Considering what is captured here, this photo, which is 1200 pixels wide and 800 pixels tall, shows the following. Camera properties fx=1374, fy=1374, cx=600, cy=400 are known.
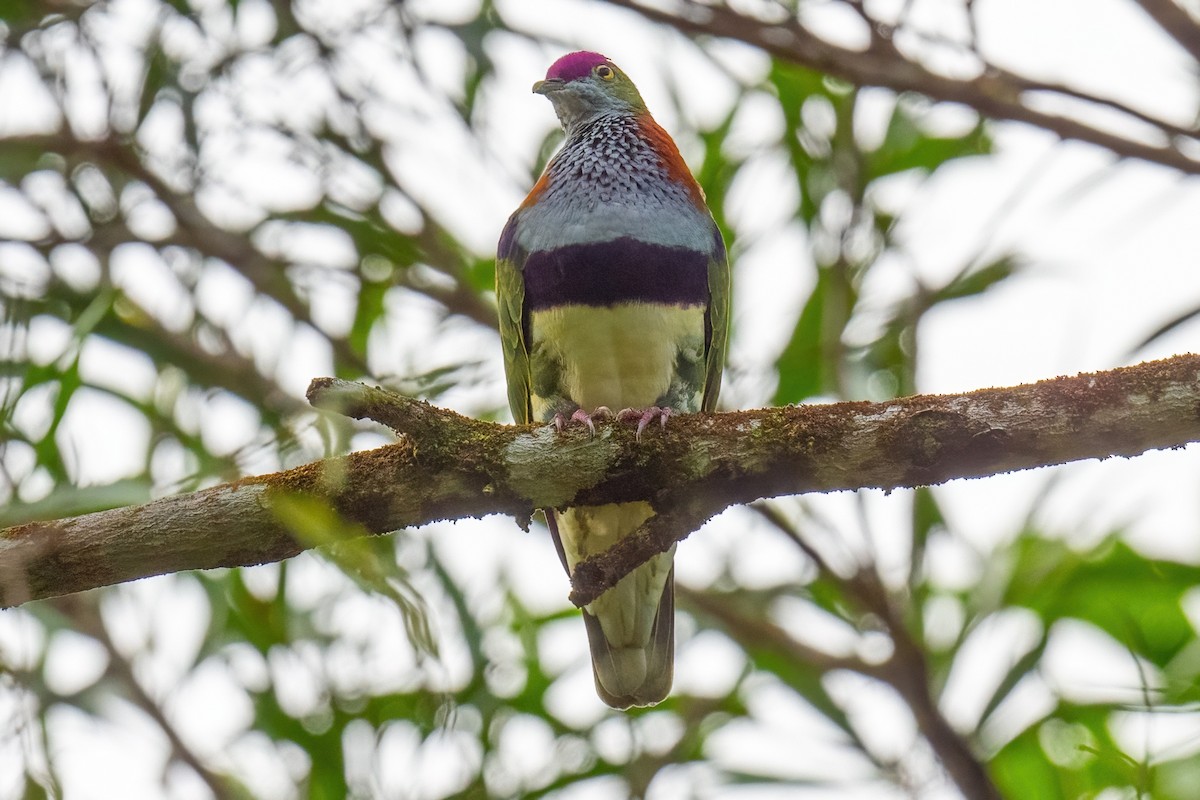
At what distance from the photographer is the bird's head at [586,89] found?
15.2ft

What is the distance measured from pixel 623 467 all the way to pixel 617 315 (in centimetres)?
88

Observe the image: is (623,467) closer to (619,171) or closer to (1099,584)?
(619,171)

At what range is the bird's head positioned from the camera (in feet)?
15.2

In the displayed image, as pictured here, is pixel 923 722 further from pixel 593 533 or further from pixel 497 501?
pixel 497 501

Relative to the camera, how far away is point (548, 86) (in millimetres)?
4684

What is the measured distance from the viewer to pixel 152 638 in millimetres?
4707

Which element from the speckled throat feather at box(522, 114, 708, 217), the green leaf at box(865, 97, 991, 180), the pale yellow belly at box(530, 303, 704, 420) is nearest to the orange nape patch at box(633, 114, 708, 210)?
the speckled throat feather at box(522, 114, 708, 217)

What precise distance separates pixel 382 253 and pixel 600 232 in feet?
5.25

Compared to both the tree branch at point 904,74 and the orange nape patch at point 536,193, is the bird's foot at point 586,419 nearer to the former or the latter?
the orange nape patch at point 536,193

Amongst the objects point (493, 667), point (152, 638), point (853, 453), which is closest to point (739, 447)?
point (853, 453)

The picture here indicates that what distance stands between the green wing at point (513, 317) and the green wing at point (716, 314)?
0.06m

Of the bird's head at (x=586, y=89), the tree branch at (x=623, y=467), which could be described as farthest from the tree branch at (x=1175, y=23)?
the bird's head at (x=586, y=89)

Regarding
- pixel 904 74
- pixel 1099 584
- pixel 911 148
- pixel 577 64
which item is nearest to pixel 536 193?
pixel 577 64

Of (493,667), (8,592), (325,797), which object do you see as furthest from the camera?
(493,667)
